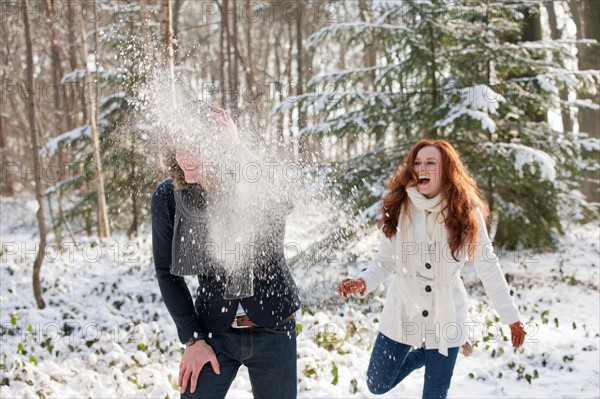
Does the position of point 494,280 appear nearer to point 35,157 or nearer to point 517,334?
point 517,334

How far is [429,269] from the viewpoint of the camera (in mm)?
3508

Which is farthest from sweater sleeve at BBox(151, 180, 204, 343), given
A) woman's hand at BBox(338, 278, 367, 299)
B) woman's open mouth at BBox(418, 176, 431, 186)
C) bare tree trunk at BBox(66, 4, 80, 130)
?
bare tree trunk at BBox(66, 4, 80, 130)

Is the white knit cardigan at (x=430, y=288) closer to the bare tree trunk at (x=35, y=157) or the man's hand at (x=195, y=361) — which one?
the man's hand at (x=195, y=361)

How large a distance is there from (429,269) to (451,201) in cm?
47

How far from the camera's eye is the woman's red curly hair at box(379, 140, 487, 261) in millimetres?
3404

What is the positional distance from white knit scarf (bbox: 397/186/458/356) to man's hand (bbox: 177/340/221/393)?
167cm

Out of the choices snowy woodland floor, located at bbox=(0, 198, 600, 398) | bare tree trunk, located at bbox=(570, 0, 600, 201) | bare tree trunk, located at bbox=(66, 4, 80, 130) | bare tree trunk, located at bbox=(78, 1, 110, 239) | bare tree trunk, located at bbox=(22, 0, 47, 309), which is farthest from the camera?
bare tree trunk, located at bbox=(66, 4, 80, 130)

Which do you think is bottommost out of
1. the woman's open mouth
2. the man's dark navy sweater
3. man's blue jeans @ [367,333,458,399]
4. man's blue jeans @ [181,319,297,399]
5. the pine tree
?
man's blue jeans @ [367,333,458,399]

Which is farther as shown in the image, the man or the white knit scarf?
the white knit scarf

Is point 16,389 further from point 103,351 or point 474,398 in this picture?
point 474,398

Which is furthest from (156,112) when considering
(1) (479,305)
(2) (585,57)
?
(2) (585,57)

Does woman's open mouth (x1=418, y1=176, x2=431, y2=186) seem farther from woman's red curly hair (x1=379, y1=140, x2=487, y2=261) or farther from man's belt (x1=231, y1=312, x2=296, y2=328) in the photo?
man's belt (x1=231, y1=312, x2=296, y2=328)

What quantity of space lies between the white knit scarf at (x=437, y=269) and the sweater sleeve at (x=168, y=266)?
170 centimetres

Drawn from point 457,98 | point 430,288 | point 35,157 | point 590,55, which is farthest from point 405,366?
point 590,55
